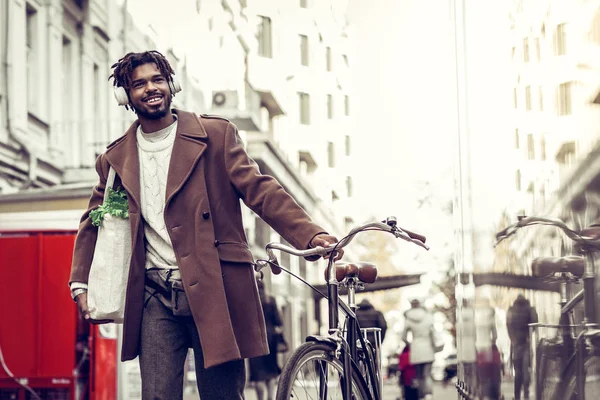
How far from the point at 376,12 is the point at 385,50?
835mm

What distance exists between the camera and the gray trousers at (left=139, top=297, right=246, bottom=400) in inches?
150

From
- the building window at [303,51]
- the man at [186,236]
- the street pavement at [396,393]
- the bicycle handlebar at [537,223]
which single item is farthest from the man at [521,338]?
the building window at [303,51]

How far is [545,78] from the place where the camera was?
12.4 feet

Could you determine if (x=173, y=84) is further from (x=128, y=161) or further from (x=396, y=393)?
(x=396, y=393)

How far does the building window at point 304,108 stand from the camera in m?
19.4

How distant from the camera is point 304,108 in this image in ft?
64.8

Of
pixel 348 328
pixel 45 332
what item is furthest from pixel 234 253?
pixel 45 332

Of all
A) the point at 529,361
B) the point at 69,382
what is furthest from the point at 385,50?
the point at 529,361

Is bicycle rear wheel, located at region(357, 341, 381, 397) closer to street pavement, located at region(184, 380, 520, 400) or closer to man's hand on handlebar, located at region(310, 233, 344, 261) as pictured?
man's hand on handlebar, located at region(310, 233, 344, 261)

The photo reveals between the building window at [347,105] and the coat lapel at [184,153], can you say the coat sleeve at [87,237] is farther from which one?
the building window at [347,105]

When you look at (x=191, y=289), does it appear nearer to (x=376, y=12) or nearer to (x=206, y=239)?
(x=206, y=239)

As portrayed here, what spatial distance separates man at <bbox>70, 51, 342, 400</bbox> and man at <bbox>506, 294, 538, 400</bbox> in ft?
2.69

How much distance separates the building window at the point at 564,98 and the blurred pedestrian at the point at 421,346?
32.6 ft

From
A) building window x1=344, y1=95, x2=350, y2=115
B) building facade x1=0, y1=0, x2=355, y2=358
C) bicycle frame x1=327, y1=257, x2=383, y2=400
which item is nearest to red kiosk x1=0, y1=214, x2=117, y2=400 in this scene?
building facade x1=0, y1=0, x2=355, y2=358
